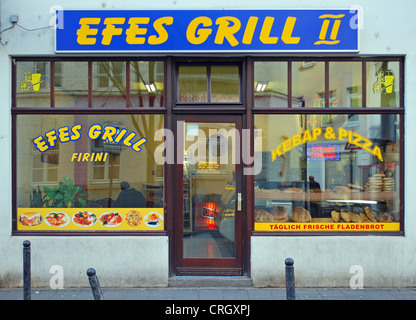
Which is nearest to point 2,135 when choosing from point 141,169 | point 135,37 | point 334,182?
point 141,169

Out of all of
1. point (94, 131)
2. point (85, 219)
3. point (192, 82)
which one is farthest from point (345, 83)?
point (85, 219)

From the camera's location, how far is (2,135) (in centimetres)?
602

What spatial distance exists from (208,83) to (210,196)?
1881 mm

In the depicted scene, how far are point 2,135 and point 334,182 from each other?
546 centimetres

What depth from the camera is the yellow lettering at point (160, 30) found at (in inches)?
233

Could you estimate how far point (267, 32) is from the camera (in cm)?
591

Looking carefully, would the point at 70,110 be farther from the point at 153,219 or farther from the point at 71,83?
the point at 153,219

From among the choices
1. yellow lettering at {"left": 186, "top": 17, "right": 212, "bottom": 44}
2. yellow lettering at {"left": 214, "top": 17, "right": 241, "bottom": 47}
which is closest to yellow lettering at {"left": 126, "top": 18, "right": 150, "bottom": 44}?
yellow lettering at {"left": 186, "top": 17, "right": 212, "bottom": 44}

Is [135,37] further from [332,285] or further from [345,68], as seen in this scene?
[332,285]

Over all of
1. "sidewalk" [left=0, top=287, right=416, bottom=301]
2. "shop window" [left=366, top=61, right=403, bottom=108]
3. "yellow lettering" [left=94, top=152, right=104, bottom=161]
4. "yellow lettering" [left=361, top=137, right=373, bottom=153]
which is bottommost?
"sidewalk" [left=0, top=287, right=416, bottom=301]

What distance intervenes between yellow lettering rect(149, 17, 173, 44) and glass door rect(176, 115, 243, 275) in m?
1.29

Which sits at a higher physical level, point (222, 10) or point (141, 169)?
point (222, 10)

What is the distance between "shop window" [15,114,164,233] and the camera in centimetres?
618

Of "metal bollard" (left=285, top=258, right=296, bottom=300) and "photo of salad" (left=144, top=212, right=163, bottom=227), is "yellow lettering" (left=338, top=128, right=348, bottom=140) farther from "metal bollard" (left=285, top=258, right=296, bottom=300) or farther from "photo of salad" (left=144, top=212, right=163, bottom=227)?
"photo of salad" (left=144, top=212, right=163, bottom=227)
